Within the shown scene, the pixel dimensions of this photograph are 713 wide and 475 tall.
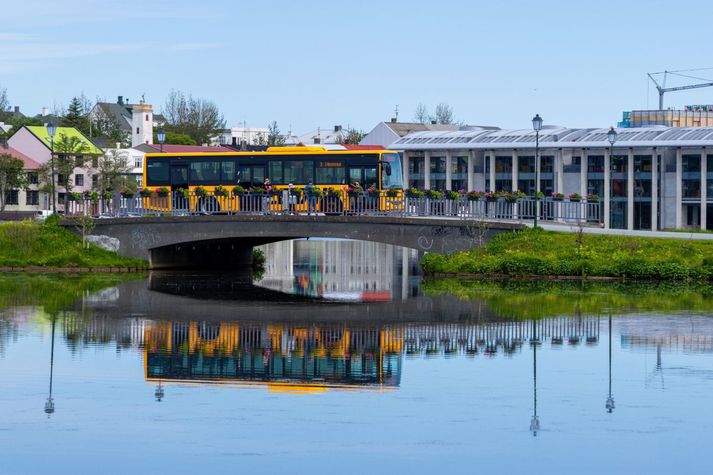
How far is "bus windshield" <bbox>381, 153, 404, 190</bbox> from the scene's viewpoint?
63812 millimetres

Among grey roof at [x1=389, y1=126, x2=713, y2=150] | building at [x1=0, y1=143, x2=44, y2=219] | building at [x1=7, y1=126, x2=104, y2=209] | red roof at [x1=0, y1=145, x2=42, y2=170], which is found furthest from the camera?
building at [x1=7, y1=126, x2=104, y2=209]

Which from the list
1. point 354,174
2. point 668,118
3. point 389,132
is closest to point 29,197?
point 389,132

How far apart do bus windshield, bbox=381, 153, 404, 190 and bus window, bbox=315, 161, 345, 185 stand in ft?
6.18

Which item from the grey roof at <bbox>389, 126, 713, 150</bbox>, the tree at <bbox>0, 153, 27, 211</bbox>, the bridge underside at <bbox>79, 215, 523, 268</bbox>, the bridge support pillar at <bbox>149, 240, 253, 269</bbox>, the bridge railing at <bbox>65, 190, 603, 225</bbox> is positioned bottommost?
the bridge support pillar at <bbox>149, 240, 253, 269</bbox>

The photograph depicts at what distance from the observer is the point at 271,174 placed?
210 ft

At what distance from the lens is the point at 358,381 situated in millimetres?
27188

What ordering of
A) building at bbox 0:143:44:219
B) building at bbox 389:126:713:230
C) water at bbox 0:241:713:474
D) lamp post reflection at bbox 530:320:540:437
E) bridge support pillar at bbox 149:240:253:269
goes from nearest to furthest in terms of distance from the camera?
1. water at bbox 0:241:713:474
2. lamp post reflection at bbox 530:320:540:437
3. bridge support pillar at bbox 149:240:253:269
4. building at bbox 389:126:713:230
5. building at bbox 0:143:44:219

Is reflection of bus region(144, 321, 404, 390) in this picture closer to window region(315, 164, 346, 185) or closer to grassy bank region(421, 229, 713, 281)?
grassy bank region(421, 229, 713, 281)

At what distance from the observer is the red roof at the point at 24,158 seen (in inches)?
4911

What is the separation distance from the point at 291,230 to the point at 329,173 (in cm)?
768

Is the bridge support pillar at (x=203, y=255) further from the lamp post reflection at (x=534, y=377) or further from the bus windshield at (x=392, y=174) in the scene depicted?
the lamp post reflection at (x=534, y=377)

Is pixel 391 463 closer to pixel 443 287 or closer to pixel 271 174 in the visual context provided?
pixel 443 287

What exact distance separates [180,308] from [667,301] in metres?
15.0

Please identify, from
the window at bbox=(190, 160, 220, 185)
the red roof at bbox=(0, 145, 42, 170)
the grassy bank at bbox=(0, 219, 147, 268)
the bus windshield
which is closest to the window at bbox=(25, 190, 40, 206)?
the red roof at bbox=(0, 145, 42, 170)
